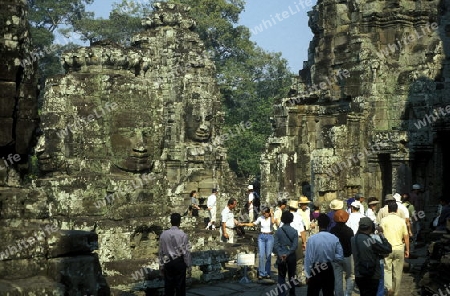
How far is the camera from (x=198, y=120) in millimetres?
28156

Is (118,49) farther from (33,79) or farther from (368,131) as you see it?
(368,131)

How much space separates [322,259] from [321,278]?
0.24 metres

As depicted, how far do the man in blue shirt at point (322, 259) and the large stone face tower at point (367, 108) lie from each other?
9210mm

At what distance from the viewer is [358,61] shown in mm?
20438

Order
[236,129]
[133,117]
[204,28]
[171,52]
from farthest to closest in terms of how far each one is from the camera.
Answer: [204,28] < [236,129] < [171,52] < [133,117]

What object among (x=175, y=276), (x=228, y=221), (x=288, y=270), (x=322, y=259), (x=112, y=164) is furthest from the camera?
(x=228, y=221)

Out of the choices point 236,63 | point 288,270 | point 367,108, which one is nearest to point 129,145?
point 288,270

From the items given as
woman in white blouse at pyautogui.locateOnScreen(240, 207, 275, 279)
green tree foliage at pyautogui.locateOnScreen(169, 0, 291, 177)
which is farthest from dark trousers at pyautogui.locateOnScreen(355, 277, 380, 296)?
green tree foliage at pyautogui.locateOnScreen(169, 0, 291, 177)

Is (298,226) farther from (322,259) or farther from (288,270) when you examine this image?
(322,259)

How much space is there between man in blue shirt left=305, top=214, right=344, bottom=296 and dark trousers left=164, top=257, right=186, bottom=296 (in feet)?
4.70

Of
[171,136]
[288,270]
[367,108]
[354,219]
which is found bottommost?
[288,270]

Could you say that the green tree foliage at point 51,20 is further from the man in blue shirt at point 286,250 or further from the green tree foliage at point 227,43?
the man in blue shirt at point 286,250

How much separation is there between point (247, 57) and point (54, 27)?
14.8 metres

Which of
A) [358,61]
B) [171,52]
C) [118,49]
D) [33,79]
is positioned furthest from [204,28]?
[33,79]
